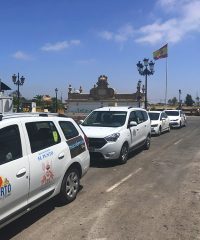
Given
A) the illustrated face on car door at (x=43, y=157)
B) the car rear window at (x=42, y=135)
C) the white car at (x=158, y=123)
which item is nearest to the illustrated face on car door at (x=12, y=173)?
the illustrated face on car door at (x=43, y=157)

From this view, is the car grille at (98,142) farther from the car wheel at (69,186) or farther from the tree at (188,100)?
the tree at (188,100)

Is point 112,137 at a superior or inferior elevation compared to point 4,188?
superior

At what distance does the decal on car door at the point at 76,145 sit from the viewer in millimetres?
7479

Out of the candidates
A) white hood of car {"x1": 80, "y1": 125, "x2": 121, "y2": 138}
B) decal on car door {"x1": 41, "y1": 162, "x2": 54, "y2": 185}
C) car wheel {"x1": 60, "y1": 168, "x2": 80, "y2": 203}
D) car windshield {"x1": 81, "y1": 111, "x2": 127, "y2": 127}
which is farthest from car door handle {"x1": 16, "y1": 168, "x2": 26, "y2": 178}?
car windshield {"x1": 81, "y1": 111, "x2": 127, "y2": 127}

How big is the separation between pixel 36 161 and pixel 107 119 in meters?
7.17

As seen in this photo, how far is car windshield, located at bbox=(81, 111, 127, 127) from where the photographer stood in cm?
1288

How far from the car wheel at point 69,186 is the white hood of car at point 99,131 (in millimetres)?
3873

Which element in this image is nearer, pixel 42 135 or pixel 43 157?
pixel 43 157

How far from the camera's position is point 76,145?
25.4ft

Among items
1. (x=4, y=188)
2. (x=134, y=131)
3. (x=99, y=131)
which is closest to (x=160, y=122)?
(x=134, y=131)

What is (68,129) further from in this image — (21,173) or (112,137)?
(112,137)

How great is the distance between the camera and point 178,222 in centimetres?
641

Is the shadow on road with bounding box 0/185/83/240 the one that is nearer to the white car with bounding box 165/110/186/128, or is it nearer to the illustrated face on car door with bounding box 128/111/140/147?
the illustrated face on car door with bounding box 128/111/140/147

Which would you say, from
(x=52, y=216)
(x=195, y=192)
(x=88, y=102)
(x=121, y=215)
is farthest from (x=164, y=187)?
(x=88, y=102)
